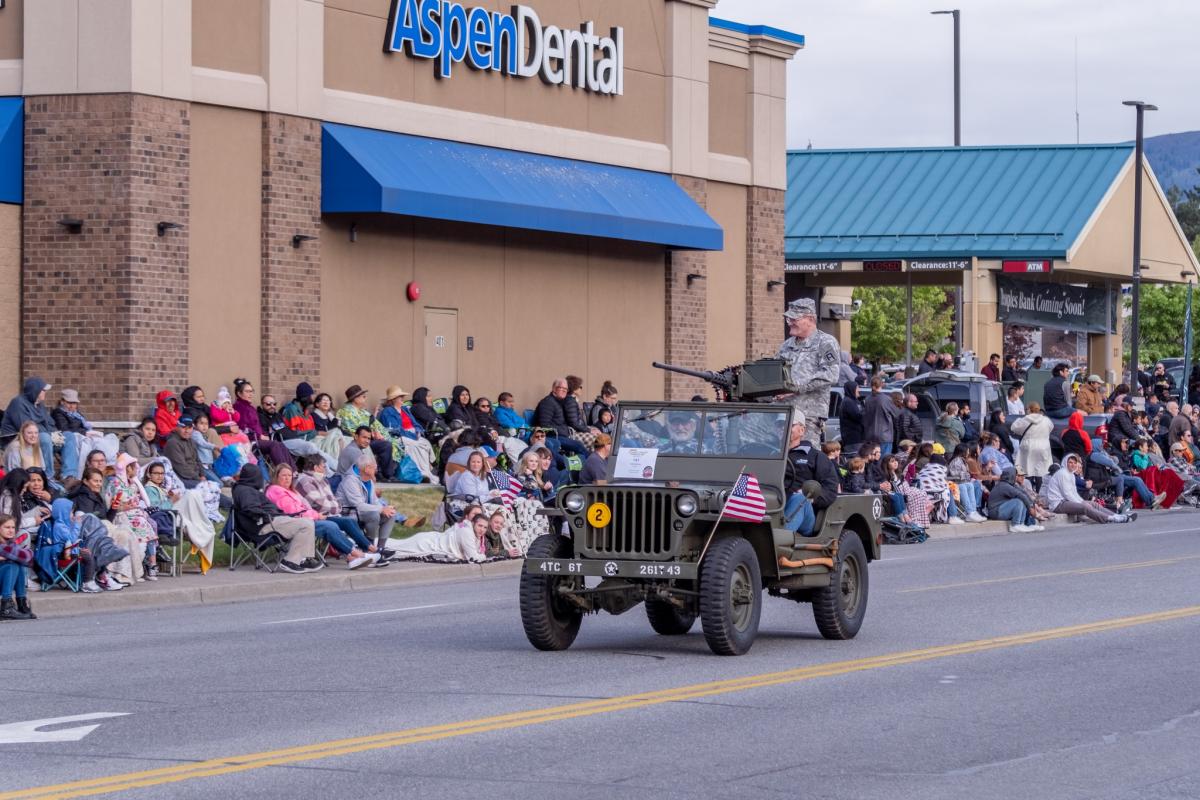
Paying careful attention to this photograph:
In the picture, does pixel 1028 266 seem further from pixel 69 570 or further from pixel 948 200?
pixel 69 570

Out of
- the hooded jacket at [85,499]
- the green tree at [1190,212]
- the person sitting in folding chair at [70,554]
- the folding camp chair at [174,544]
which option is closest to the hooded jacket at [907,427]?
the folding camp chair at [174,544]

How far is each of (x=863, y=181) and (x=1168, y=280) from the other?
377 inches

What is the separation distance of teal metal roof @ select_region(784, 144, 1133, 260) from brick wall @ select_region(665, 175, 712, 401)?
13492mm

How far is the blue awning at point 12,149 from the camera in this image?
2420 centimetres

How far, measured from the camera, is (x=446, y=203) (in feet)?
90.1

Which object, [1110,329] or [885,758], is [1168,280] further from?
[885,758]

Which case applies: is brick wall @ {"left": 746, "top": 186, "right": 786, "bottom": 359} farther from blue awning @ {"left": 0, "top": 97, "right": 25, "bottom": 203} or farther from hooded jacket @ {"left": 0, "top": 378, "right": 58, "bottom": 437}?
hooded jacket @ {"left": 0, "top": 378, "right": 58, "bottom": 437}

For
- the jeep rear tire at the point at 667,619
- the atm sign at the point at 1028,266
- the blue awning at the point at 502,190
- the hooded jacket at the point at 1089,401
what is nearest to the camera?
the jeep rear tire at the point at 667,619

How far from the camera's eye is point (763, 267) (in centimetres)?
3578

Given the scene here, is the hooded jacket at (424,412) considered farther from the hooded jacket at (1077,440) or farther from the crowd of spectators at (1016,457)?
the hooded jacket at (1077,440)

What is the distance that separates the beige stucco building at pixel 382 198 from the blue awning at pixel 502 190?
0.05 metres

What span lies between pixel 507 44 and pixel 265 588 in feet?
44.4

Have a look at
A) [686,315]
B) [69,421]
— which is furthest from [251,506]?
[686,315]

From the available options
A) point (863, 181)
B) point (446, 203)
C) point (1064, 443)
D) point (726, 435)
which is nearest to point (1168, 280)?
point (863, 181)
